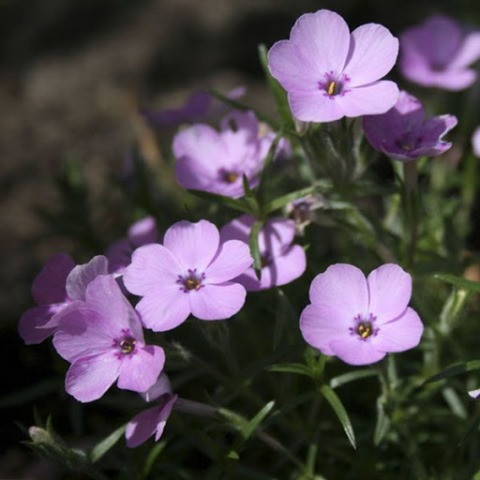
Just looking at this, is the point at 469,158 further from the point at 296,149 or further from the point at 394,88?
the point at 394,88

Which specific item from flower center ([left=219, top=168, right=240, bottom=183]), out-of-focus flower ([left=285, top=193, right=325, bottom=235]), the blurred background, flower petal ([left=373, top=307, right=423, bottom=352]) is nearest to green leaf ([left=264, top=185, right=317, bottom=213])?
out-of-focus flower ([left=285, top=193, right=325, bottom=235])

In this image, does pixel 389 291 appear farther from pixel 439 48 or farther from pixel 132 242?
pixel 439 48

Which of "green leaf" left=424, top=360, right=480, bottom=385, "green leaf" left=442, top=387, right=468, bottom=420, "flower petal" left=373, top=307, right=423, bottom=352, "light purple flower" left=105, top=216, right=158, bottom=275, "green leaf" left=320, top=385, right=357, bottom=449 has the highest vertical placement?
"flower petal" left=373, top=307, right=423, bottom=352

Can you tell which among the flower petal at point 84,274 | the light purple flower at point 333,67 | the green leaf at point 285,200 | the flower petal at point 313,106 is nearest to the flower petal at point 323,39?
the light purple flower at point 333,67

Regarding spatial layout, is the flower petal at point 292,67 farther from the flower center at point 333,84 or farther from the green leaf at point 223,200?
the green leaf at point 223,200

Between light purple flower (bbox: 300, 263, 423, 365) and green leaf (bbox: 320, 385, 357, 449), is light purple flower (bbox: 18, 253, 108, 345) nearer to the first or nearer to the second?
light purple flower (bbox: 300, 263, 423, 365)

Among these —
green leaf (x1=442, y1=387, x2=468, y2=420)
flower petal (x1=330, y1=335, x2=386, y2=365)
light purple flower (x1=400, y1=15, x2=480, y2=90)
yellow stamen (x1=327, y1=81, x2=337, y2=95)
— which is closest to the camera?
flower petal (x1=330, y1=335, x2=386, y2=365)
